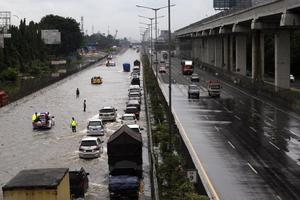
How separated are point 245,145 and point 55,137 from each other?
47.0ft

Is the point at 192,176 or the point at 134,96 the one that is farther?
the point at 134,96

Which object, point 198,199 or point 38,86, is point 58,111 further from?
point 198,199

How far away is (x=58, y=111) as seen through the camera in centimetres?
6003

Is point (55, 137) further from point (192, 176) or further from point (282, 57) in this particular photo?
point (282, 57)

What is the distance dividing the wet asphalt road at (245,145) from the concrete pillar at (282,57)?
15.5 feet

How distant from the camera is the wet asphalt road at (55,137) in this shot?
30594 mm

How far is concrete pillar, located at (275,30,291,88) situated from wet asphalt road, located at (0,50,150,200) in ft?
59.0

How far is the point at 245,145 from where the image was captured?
117ft

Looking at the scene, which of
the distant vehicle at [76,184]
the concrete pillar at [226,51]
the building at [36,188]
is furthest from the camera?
the concrete pillar at [226,51]

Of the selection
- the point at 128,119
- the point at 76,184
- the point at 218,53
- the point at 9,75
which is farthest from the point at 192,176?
the point at 218,53

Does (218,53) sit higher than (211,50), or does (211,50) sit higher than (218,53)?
(211,50)

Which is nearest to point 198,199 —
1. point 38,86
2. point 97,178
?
point 97,178

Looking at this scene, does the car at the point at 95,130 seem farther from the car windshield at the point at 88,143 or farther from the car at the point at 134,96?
the car at the point at 134,96

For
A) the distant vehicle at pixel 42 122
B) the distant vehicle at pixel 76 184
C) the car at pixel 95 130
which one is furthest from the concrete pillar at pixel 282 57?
the distant vehicle at pixel 76 184
